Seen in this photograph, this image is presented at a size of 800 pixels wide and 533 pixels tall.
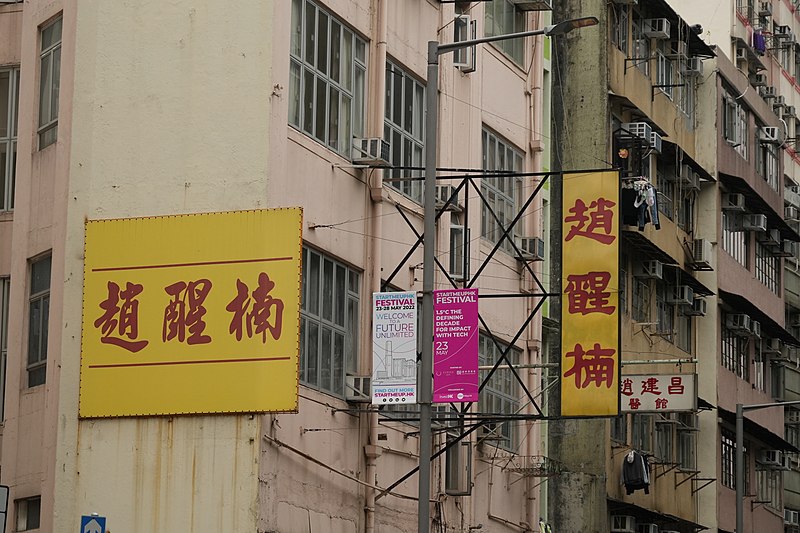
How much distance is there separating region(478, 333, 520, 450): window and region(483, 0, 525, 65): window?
5.60 meters

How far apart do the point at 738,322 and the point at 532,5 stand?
17.9 metres

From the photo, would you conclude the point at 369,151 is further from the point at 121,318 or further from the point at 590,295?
the point at 121,318

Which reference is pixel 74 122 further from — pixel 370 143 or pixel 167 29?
pixel 370 143

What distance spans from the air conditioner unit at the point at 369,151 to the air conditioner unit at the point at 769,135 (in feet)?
96.8

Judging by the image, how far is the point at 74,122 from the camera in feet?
79.2

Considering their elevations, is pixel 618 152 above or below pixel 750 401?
above

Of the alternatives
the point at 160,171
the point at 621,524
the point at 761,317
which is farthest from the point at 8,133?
the point at 761,317

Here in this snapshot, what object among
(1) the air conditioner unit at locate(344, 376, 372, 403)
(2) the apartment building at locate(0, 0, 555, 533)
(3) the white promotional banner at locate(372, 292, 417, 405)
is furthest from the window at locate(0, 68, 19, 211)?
(3) the white promotional banner at locate(372, 292, 417, 405)

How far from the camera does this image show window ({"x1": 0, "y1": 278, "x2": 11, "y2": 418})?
2512 centimetres

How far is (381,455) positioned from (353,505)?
111 cm

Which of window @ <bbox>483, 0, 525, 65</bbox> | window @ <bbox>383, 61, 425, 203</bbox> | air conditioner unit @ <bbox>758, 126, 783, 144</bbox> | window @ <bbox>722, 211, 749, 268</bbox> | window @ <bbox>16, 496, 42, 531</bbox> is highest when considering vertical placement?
air conditioner unit @ <bbox>758, 126, 783, 144</bbox>

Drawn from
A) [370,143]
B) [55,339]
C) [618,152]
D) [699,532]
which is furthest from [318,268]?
[699,532]

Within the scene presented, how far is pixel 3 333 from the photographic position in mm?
25328

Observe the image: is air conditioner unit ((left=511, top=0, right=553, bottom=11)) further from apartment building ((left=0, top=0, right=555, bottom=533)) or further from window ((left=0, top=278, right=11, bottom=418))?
window ((left=0, top=278, right=11, bottom=418))
